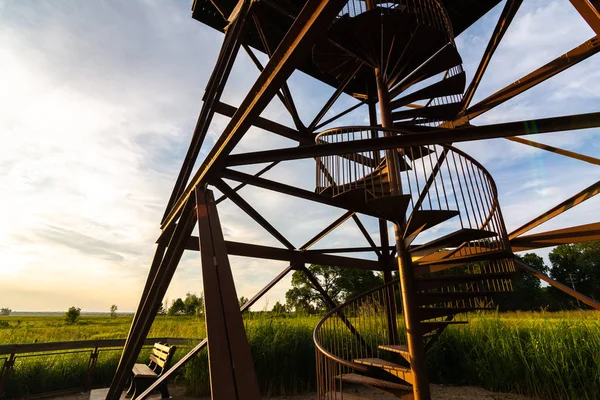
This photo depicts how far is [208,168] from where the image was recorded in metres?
2.81

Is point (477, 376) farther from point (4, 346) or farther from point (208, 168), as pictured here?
point (4, 346)

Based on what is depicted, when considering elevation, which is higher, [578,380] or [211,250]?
[211,250]

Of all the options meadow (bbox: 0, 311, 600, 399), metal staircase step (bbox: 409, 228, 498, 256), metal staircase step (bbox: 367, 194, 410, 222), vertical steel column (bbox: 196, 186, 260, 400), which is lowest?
meadow (bbox: 0, 311, 600, 399)

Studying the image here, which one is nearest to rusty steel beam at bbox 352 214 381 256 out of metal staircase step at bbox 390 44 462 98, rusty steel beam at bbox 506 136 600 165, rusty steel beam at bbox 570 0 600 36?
metal staircase step at bbox 390 44 462 98

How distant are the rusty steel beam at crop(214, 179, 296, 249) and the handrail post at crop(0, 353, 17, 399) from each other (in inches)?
197

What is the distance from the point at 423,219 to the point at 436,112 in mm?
2868

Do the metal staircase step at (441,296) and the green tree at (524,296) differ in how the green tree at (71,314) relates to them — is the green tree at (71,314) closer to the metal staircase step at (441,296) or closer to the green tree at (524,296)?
the metal staircase step at (441,296)

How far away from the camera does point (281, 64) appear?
174 cm

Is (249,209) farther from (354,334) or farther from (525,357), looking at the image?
(525,357)

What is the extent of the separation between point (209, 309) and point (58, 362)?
634cm

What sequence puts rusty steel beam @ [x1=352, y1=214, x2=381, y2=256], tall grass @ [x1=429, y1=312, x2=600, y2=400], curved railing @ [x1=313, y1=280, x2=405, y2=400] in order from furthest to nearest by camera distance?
rusty steel beam @ [x1=352, y1=214, x2=381, y2=256] → tall grass @ [x1=429, y1=312, x2=600, y2=400] → curved railing @ [x1=313, y1=280, x2=405, y2=400]

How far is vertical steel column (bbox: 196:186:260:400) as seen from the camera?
1630 mm

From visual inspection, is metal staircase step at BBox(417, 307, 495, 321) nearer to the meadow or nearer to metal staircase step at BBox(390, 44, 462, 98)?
the meadow

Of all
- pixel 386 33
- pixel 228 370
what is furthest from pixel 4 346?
pixel 386 33
